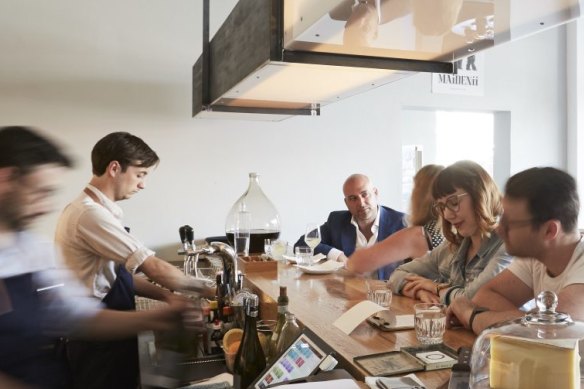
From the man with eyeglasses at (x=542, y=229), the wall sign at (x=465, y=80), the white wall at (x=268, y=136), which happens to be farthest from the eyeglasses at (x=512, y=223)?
the wall sign at (x=465, y=80)

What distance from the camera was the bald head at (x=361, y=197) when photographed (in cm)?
324

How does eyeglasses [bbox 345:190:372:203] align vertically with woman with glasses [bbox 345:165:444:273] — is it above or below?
above

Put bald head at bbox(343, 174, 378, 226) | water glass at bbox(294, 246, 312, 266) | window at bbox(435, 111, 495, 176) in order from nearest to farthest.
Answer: water glass at bbox(294, 246, 312, 266)
bald head at bbox(343, 174, 378, 226)
window at bbox(435, 111, 495, 176)

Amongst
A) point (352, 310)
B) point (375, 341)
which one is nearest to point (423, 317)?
point (375, 341)

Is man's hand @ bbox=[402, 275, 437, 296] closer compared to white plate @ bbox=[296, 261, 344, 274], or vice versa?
man's hand @ bbox=[402, 275, 437, 296]

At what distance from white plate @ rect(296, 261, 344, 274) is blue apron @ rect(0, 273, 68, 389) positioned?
4.39ft

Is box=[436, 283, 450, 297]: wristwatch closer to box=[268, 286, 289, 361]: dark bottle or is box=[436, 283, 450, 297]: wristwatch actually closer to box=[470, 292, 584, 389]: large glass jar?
box=[268, 286, 289, 361]: dark bottle

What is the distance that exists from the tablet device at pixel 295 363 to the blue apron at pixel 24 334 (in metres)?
0.47

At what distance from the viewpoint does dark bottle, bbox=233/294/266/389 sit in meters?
1.34

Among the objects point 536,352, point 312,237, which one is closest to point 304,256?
point 312,237

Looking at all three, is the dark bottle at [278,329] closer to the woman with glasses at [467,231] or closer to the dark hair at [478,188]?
the woman with glasses at [467,231]

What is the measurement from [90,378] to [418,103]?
3.77m

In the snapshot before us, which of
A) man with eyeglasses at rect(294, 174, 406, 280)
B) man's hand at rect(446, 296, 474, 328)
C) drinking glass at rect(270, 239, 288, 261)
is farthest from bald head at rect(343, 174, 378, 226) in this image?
man's hand at rect(446, 296, 474, 328)

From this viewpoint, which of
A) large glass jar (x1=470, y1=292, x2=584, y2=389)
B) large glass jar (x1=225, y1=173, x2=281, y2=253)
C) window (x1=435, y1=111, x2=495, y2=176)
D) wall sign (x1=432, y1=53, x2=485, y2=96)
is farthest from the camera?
window (x1=435, y1=111, x2=495, y2=176)
